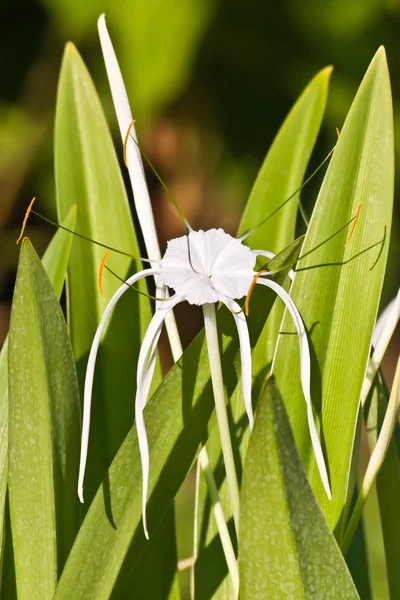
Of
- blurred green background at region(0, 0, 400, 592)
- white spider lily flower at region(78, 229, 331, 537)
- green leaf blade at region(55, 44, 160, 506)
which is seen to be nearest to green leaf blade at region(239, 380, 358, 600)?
white spider lily flower at region(78, 229, 331, 537)

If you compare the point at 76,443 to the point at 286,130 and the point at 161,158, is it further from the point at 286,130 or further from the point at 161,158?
the point at 161,158

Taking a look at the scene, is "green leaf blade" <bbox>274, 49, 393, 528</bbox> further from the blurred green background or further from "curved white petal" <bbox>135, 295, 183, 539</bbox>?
the blurred green background

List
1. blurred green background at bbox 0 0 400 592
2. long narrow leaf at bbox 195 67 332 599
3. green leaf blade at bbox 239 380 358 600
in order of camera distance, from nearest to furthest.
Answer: green leaf blade at bbox 239 380 358 600 → long narrow leaf at bbox 195 67 332 599 → blurred green background at bbox 0 0 400 592

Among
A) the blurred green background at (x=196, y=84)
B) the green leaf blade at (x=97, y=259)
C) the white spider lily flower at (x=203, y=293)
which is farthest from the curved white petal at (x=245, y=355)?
the blurred green background at (x=196, y=84)

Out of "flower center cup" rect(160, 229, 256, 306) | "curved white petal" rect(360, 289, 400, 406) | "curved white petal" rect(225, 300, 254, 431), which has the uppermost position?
"flower center cup" rect(160, 229, 256, 306)

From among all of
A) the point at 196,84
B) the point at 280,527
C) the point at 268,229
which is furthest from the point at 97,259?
the point at 196,84

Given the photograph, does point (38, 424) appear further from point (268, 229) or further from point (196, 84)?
point (196, 84)
